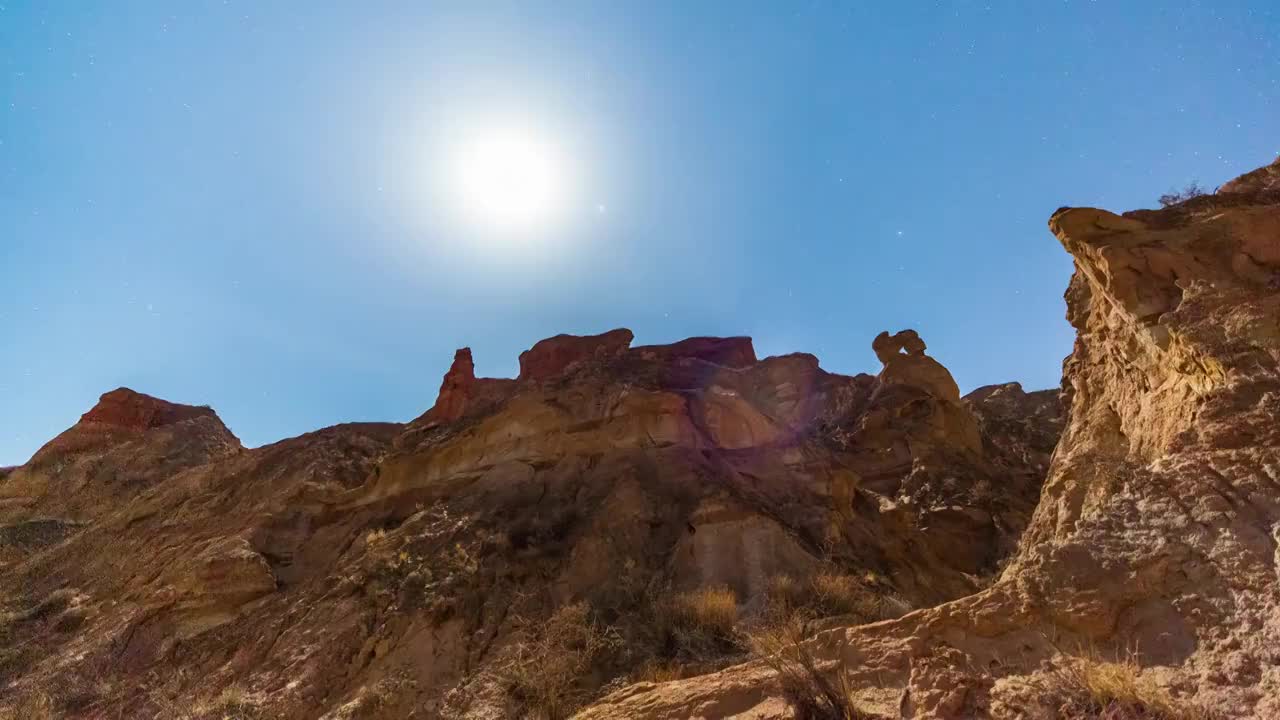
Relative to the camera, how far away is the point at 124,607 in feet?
52.1

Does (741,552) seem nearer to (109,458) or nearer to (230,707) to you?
(230,707)

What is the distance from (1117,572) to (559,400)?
46.7 feet

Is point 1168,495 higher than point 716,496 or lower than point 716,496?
lower

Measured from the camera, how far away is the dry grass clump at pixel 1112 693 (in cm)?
404

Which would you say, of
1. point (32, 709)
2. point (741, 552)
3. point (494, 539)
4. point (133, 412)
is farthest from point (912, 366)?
point (133, 412)

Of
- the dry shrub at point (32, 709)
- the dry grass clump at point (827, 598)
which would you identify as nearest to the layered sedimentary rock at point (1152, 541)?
the dry grass clump at point (827, 598)

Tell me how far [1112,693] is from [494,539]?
429 inches

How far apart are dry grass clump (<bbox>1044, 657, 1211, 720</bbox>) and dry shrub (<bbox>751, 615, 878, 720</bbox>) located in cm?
134

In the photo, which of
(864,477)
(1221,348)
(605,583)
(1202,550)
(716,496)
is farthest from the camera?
(864,477)

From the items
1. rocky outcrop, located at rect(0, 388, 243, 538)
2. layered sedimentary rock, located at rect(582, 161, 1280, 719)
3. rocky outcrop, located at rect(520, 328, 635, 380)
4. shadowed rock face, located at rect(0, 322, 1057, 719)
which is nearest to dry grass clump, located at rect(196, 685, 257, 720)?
shadowed rock face, located at rect(0, 322, 1057, 719)

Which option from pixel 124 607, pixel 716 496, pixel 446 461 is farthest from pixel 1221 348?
pixel 124 607

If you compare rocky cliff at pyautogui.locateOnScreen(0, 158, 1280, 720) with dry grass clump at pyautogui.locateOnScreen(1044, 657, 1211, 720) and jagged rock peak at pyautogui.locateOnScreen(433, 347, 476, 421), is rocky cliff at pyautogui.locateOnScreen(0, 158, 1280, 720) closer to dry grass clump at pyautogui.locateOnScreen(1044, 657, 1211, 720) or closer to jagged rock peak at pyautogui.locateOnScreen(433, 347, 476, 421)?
dry grass clump at pyautogui.locateOnScreen(1044, 657, 1211, 720)

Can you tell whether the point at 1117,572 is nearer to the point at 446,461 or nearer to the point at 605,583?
the point at 605,583

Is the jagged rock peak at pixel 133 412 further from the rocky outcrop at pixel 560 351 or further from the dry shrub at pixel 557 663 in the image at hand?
the dry shrub at pixel 557 663
